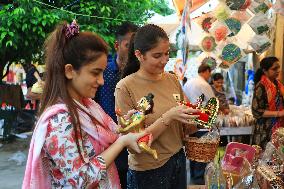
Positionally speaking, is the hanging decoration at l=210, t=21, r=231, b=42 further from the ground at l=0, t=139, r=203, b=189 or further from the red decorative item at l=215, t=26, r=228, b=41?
the ground at l=0, t=139, r=203, b=189

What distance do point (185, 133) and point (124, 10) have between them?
583 centimetres

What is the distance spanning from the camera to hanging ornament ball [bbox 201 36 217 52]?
16.8 feet

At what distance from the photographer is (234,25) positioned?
4566 mm

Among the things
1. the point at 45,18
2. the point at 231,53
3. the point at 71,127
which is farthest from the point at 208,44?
the point at 71,127

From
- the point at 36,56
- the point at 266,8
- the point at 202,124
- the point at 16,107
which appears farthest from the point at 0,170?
the point at 202,124

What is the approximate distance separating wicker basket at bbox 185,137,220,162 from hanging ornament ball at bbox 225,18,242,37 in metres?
2.89

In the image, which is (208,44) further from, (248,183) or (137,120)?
(137,120)

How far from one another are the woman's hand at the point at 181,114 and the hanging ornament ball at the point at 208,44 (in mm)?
3446

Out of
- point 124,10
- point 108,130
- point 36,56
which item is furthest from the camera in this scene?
point 36,56

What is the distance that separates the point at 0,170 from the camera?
18.6 feet

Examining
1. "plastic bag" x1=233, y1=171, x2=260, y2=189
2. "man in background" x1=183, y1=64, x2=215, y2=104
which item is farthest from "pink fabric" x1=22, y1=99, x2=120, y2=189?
"man in background" x1=183, y1=64, x2=215, y2=104

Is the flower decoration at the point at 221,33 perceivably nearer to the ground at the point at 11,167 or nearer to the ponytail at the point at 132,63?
the ponytail at the point at 132,63

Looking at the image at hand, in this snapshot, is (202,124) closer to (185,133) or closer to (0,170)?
(185,133)

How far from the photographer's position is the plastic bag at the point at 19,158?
6.19 metres
